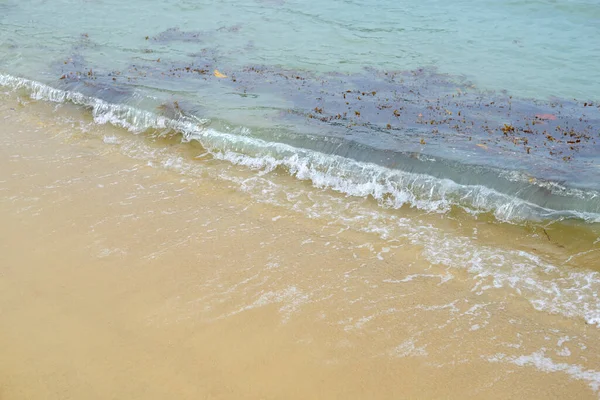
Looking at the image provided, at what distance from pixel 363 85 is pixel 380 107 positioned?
921 millimetres

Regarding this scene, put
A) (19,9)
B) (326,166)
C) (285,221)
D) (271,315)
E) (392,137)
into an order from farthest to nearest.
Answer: (19,9), (392,137), (326,166), (285,221), (271,315)

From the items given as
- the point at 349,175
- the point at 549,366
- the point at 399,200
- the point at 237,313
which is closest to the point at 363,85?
the point at 349,175

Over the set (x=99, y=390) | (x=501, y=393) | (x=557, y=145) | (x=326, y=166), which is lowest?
(x=99, y=390)

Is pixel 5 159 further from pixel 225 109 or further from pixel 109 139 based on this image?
pixel 225 109

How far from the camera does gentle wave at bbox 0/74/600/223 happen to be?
20.4 ft

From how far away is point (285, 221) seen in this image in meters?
5.95

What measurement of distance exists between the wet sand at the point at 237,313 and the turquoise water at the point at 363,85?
4.93 feet

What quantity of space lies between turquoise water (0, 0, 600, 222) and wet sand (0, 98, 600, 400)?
4.93 feet

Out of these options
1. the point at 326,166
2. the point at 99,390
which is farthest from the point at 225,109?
the point at 99,390

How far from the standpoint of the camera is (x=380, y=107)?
8.45 meters

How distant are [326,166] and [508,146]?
226 centimetres

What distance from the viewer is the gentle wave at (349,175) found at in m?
6.23

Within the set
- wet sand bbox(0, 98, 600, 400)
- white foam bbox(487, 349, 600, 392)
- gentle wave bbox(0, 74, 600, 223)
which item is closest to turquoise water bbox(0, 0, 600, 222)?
gentle wave bbox(0, 74, 600, 223)

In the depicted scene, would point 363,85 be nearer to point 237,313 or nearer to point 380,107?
point 380,107
